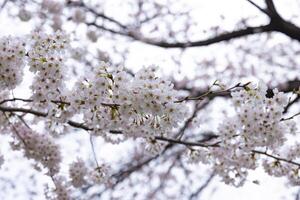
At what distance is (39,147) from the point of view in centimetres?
530

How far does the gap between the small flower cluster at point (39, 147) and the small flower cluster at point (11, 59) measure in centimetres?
180

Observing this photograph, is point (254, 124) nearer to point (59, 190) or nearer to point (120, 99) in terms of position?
point (120, 99)

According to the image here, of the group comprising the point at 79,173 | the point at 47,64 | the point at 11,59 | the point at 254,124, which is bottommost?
the point at 254,124

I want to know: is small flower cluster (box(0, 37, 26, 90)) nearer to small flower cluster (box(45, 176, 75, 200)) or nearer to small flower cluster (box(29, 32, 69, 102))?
small flower cluster (box(29, 32, 69, 102))

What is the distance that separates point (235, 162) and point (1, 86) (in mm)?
2459

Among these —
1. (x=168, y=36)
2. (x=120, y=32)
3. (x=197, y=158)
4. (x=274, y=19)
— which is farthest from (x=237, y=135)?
(x=168, y=36)

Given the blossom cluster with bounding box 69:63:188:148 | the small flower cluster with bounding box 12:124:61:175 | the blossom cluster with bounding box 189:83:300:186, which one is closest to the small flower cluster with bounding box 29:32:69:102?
the blossom cluster with bounding box 69:63:188:148

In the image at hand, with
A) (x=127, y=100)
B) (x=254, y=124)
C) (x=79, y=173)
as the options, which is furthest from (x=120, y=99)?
(x=79, y=173)

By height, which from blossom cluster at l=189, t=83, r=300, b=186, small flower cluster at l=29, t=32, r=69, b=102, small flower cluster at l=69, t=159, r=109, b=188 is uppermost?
small flower cluster at l=69, t=159, r=109, b=188

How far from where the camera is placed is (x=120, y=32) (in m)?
9.77

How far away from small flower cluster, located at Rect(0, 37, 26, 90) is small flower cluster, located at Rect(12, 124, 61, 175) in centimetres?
180

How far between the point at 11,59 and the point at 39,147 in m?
2.04

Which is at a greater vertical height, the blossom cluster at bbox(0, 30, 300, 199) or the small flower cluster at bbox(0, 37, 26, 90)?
the small flower cluster at bbox(0, 37, 26, 90)

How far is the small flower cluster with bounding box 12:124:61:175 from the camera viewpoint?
5289 mm
